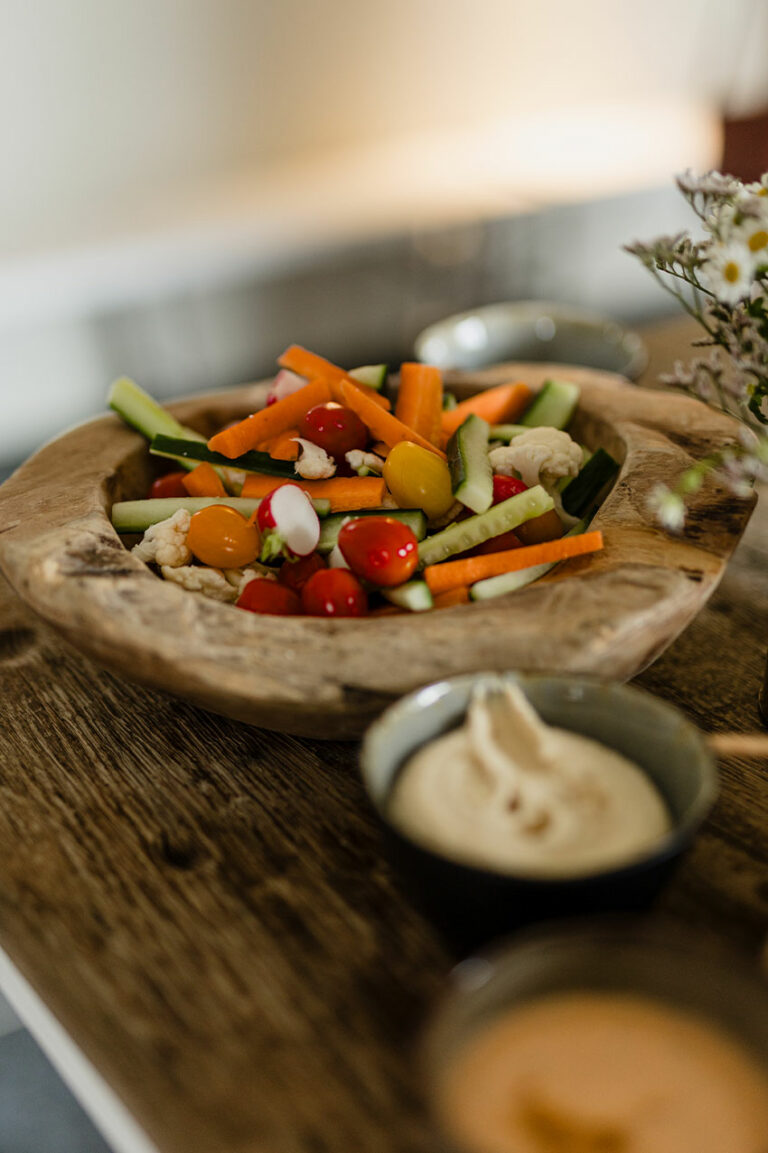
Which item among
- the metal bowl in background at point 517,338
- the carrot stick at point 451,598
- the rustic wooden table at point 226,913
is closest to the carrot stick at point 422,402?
the carrot stick at point 451,598

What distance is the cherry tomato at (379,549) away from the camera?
1.14m

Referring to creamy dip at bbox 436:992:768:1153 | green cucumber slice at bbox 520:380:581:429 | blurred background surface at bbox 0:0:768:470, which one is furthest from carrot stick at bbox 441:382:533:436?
blurred background surface at bbox 0:0:768:470

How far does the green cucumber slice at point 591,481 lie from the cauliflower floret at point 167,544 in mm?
530

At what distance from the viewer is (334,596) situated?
1127mm

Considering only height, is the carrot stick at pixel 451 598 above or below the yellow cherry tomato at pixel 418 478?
below

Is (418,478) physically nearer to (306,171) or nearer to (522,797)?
(522,797)

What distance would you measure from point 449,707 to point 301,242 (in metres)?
3.42

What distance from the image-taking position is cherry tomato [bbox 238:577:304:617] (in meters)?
1.15

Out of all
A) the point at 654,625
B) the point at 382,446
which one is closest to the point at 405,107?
the point at 382,446

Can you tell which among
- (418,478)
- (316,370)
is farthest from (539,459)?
(316,370)

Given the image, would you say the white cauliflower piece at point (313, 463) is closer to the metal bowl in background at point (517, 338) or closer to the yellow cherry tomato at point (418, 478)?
the yellow cherry tomato at point (418, 478)

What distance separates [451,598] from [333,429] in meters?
0.34

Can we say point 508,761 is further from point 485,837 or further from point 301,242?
point 301,242

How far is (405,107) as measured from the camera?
4.28 meters
